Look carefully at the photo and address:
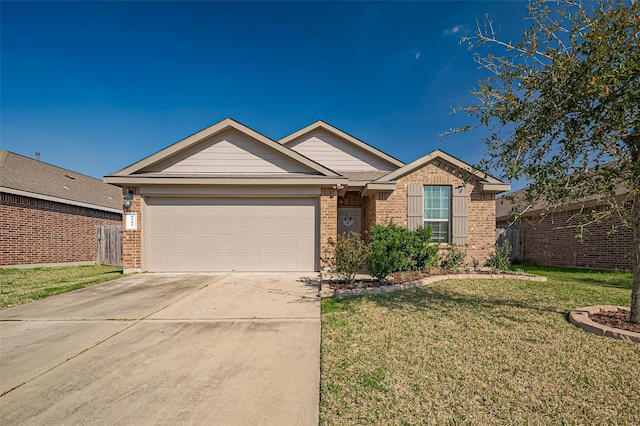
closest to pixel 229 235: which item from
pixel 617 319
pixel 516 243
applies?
pixel 617 319

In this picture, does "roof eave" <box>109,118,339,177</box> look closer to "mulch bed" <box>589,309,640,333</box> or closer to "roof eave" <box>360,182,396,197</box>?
"roof eave" <box>360,182,396,197</box>

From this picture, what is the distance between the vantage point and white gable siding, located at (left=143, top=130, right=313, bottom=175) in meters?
9.68

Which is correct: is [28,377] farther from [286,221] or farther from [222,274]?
[286,221]

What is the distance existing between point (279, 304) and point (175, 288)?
9.95ft

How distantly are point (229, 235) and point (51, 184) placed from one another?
10650mm

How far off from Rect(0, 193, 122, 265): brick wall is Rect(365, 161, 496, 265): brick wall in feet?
44.2

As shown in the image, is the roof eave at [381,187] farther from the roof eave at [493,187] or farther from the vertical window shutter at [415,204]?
the roof eave at [493,187]

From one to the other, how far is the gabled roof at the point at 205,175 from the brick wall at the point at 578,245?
667cm

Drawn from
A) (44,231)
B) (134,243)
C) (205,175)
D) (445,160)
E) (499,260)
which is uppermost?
(445,160)

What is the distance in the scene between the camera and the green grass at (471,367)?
240 cm

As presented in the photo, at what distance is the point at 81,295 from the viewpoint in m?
6.61

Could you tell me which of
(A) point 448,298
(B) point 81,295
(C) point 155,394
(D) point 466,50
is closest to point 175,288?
(B) point 81,295

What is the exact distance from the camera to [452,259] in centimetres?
954

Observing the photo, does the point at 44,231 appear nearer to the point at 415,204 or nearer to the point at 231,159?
the point at 231,159
